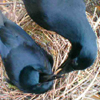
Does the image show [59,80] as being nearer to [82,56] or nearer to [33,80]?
[33,80]

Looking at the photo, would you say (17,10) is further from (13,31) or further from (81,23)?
(81,23)

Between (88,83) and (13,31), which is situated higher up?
(13,31)

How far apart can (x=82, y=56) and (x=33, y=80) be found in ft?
1.26

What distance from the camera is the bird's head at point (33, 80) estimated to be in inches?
49.2

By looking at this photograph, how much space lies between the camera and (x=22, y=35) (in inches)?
54.0

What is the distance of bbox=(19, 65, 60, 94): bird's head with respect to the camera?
125 cm

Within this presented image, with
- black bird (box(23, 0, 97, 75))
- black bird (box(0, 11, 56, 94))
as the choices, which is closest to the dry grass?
black bird (box(0, 11, 56, 94))

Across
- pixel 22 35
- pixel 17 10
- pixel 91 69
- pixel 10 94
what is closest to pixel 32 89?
pixel 10 94

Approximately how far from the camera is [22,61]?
130 cm

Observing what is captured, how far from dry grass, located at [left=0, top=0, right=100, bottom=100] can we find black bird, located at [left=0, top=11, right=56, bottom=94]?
0.44 ft

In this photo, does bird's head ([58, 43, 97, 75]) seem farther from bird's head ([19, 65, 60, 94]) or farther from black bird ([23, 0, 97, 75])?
bird's head ([19, 65, 60, 94])

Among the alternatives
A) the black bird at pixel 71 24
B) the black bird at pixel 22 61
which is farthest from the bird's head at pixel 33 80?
the black bird at pixel 71 24

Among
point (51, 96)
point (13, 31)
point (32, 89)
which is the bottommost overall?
point (51, 96)

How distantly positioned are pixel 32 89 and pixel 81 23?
0.54 meters
